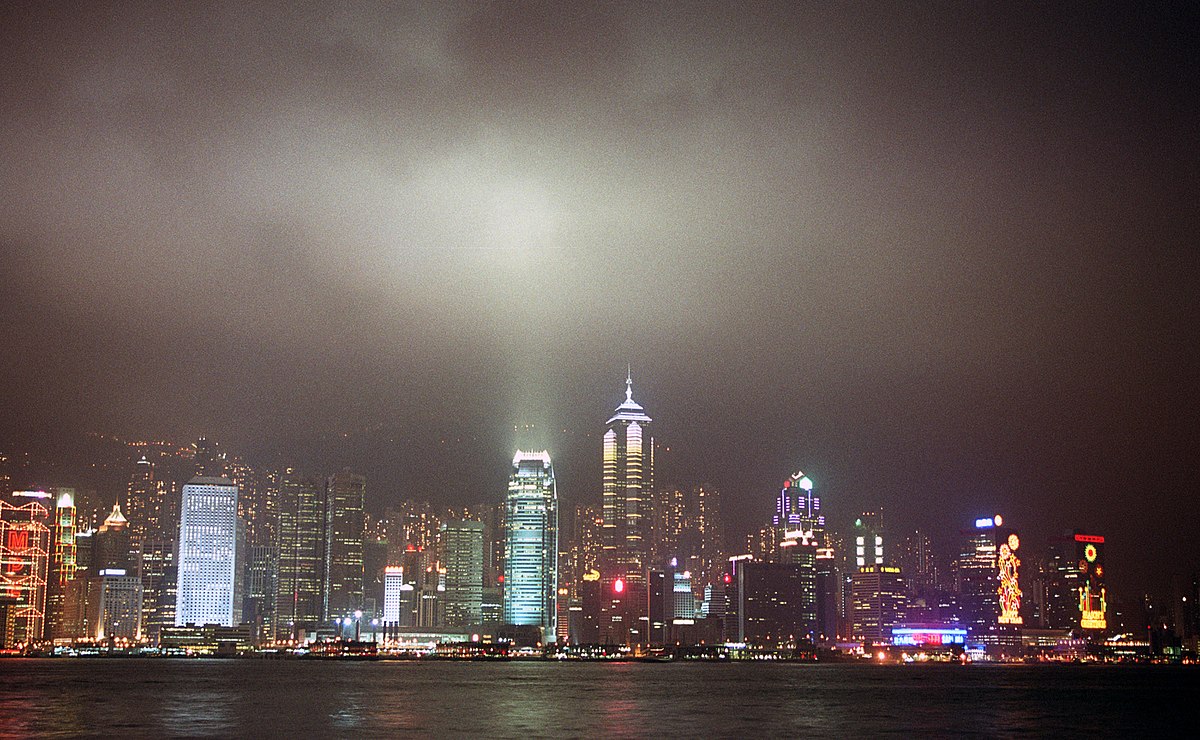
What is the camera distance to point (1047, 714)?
331 ft

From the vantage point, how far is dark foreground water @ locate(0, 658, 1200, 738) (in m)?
77.7

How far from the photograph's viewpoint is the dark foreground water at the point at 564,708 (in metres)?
77.7

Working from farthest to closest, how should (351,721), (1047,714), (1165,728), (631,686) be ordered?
1. (631,686)
2. (1047,714)
3. (1165,728)
4. (351,721)

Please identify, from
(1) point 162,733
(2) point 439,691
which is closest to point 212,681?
(2) point 439,691

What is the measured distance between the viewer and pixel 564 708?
98.4 meters

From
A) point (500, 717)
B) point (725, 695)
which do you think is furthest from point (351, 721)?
point (725, 695)

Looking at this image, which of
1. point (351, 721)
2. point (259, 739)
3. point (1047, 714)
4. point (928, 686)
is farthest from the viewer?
point (928, 686)

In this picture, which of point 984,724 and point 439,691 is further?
point 439,691

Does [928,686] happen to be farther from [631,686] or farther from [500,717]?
[500,717]

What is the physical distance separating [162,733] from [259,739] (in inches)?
254

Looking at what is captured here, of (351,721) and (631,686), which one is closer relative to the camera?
(351,721)

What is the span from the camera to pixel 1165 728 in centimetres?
8831

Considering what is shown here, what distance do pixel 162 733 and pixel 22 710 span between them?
68.6 feet

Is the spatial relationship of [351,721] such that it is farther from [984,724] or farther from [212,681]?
[212,681]
